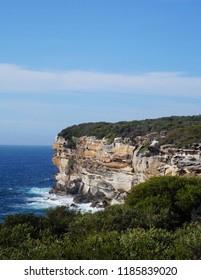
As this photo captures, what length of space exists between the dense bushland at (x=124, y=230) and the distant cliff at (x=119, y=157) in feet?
41.3

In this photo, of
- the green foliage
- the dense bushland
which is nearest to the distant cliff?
the green foliage

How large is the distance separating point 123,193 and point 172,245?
1635 inches

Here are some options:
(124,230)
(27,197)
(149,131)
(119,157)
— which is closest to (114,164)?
(119,157)

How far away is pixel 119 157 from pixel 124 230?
129 ft

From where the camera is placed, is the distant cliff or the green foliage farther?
the distant cliff

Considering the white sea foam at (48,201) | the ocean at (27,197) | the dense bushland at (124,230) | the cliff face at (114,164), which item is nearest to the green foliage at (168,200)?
the dense bushland at (124,230)

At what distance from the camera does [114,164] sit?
6253cm

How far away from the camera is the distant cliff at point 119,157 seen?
163ft

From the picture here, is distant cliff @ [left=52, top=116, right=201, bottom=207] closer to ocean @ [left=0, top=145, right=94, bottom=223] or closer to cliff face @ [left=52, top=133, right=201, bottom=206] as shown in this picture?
cliff face @ [left=52, top=133, right=201, bottom=206]

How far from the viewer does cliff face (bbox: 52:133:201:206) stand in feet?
159

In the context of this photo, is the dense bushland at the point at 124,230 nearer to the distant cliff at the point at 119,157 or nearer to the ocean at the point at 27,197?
the distant cliff at the point at 119,157

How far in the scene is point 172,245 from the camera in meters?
16.8

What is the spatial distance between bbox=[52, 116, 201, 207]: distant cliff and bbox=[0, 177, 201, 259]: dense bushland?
1259 centimetres

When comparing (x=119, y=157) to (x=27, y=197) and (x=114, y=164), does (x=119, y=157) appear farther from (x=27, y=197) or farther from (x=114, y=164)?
(x=27, y=197)
